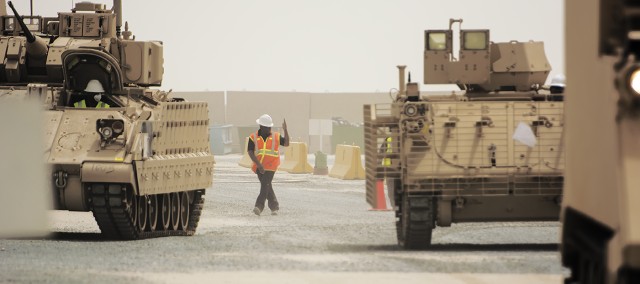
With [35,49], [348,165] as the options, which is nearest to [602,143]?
[35,49]

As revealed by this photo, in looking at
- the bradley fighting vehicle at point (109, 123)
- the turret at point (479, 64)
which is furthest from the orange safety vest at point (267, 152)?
the turret at point (479, 64)

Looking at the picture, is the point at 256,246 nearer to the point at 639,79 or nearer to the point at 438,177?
the point at 438,177

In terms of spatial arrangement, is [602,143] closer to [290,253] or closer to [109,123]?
[290,253]

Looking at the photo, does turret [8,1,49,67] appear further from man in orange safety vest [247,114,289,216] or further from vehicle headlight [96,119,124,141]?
man in orange safety vest [247,114,289,216]

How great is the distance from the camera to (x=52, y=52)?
864 inches

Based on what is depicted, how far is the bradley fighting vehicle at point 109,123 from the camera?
62.5ft

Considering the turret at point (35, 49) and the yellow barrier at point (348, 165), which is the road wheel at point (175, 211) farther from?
the yellow barrier at point (348, 165)

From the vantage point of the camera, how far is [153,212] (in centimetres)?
2081

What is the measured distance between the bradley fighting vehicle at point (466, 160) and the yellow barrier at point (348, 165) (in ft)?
65.5

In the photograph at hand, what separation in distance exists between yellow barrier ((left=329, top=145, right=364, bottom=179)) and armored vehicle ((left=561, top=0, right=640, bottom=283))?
29758 mm

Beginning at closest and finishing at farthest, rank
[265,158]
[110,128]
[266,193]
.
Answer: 1. [110,128]
2. [266,193]
3. [265,158]

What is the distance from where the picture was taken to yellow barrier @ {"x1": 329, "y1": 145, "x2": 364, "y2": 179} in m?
38.8

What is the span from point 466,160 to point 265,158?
853 cm

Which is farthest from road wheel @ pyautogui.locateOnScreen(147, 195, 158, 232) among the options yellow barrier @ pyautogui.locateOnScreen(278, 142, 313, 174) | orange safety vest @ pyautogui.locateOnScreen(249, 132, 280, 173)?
yellow barrier @ pyautogui.locateOnScreen(278, 142, 313, 174)
